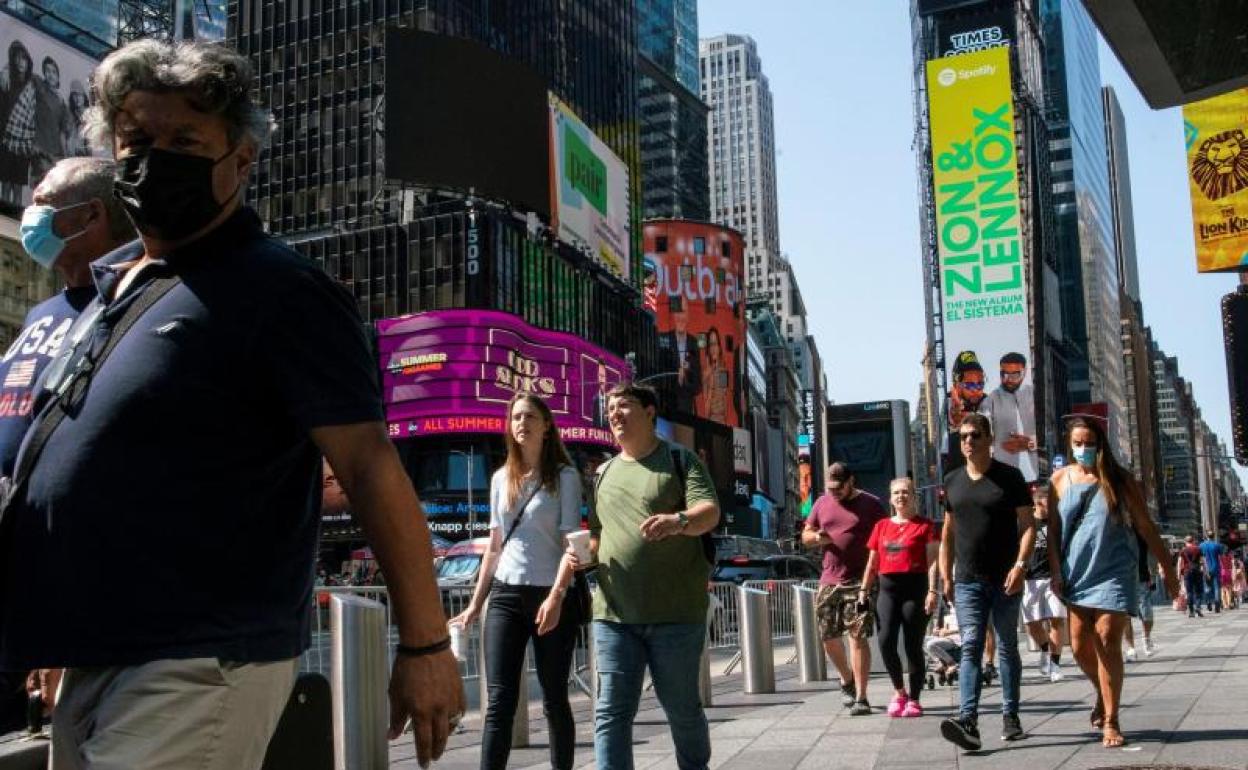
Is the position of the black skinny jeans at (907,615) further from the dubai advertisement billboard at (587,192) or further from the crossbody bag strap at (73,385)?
the dubai advertisement billboard at (587,192)

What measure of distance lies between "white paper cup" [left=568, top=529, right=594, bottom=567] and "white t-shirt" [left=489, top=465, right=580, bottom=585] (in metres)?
0.29

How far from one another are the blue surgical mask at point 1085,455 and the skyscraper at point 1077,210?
142 m

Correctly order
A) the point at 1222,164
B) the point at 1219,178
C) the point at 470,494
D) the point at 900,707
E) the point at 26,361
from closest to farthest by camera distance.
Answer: the point at 26,361
the point at 900,707
the point at 1222,164
the point at 1219,178
the point at 470,494

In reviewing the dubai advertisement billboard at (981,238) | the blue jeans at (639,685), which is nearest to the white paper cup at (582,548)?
the blue jeans at (639,685)

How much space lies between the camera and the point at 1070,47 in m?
148

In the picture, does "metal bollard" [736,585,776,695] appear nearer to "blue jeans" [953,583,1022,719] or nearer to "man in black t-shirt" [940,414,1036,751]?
"man in black t-shirt" [940,414,1036,751]

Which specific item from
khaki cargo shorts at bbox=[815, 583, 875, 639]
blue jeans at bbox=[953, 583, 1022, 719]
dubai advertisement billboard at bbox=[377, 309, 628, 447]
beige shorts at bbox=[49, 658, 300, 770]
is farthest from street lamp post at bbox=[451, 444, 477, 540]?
beige shorts at bbox=[49, 658, 300, 770]

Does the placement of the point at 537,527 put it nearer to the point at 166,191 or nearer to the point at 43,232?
the point at 43,232

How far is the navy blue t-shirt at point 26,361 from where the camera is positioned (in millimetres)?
3375

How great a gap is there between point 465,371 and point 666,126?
87.5 meters

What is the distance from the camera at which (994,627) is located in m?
7.85

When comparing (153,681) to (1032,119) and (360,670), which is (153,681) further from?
(1032,119)

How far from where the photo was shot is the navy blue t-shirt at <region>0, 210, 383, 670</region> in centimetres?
219

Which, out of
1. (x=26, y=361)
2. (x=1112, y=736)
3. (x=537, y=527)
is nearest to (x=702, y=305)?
(x=1112, y=736)
